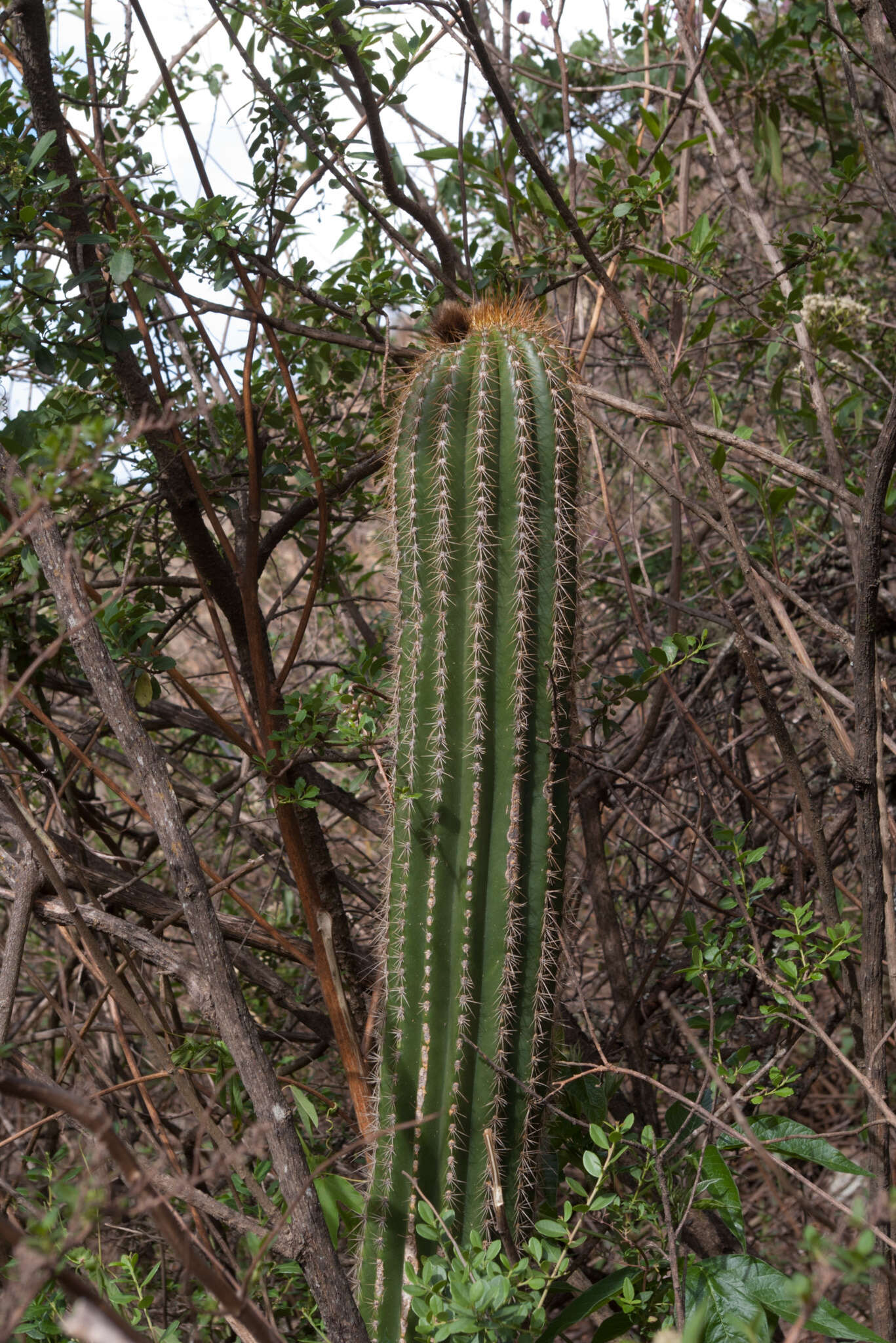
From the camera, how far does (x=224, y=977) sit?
1.42 metres

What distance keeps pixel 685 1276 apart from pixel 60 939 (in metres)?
1.69

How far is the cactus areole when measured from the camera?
1.58 m

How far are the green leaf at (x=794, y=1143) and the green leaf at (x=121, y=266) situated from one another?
5.22ft

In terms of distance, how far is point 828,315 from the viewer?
2.47m

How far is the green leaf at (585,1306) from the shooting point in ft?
4.83

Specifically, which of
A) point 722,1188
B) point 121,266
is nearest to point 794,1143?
point 722,1188

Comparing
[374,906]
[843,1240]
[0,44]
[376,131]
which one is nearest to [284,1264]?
[843,1240]

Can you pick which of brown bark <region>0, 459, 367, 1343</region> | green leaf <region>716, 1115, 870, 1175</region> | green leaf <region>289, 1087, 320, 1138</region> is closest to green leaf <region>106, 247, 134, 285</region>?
brown bark <region>0, 459, 367, 1343</region>

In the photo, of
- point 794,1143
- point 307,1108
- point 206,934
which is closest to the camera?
point 206,934

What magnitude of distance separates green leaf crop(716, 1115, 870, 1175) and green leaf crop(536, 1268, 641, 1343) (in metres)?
0.27

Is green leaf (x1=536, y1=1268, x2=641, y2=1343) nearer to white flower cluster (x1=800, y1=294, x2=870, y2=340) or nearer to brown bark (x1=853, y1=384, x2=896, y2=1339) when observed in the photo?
brown bark (x1=853, y1=384, x2=896, y2=1339)

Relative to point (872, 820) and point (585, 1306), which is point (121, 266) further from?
point (585, 1306)

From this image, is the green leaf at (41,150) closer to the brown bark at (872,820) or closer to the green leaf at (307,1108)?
the brown bark at (872,820)

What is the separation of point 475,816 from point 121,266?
103 centimetres
